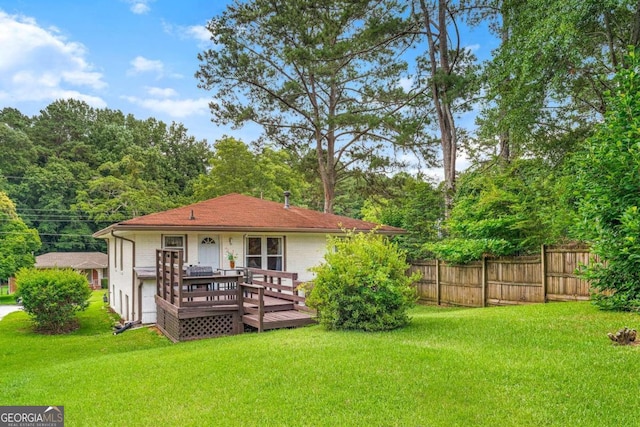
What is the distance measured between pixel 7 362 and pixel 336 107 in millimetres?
19475

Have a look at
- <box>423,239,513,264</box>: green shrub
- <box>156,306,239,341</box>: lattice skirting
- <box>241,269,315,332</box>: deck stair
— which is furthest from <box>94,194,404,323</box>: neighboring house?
<box>241,269,315,332</box>: deck stair

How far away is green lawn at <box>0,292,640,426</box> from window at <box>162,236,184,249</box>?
6.82 meters

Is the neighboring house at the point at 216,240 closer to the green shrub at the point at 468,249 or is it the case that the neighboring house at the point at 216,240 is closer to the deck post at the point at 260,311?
the green shrub at the point at 468,249

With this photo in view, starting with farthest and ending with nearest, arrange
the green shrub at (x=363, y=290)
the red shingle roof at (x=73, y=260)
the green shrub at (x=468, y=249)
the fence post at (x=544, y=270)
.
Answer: the red shingle roof at (x=73, y=260) < the green shrub at (x=468, y=249) < the fence post at (x=544, y=270) < the green shrub at (x=363, y=290)

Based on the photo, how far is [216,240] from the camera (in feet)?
47.4

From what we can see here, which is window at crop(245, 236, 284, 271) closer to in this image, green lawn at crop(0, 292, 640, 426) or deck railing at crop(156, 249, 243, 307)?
deck railing at crop(156, 249, 243, 307)

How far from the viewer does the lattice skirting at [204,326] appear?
9453 millimetres

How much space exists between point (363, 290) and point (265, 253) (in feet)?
27.5

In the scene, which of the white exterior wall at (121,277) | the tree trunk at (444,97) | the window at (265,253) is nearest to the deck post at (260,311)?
the window at (265,253)

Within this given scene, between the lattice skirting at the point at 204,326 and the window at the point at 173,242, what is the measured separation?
4.25 metres

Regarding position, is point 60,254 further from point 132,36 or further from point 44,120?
point 132,36

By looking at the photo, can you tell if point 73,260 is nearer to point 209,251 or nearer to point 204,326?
point 209,251

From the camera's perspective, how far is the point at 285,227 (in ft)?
49.1

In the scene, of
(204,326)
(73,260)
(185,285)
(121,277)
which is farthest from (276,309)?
(73,260)
